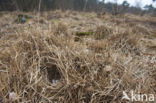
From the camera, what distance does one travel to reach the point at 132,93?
1.90 ft

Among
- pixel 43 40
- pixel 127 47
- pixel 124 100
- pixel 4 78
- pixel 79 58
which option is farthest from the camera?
pixel 127 47

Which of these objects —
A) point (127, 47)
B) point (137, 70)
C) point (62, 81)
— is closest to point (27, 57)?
point (62, 81)

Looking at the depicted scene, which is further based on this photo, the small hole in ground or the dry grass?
the small hole in ground

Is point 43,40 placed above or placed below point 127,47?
above

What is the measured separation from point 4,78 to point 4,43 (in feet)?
2.68

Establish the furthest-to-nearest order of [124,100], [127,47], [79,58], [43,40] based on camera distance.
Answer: [127,47], [43,40], [79,58], [124,100]

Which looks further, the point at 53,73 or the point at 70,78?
the point at 53,73

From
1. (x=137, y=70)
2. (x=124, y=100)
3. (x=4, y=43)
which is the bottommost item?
(x=124, y=100)

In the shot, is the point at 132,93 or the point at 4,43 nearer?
the point at 132,93

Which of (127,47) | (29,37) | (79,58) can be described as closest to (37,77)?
(79,58)

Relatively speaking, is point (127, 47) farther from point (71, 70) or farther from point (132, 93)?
point (71, 70)

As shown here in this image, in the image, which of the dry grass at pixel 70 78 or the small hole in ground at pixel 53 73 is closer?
the dry grass at pixel 70 78

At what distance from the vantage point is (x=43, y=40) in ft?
3.32

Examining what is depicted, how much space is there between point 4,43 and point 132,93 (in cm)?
159
